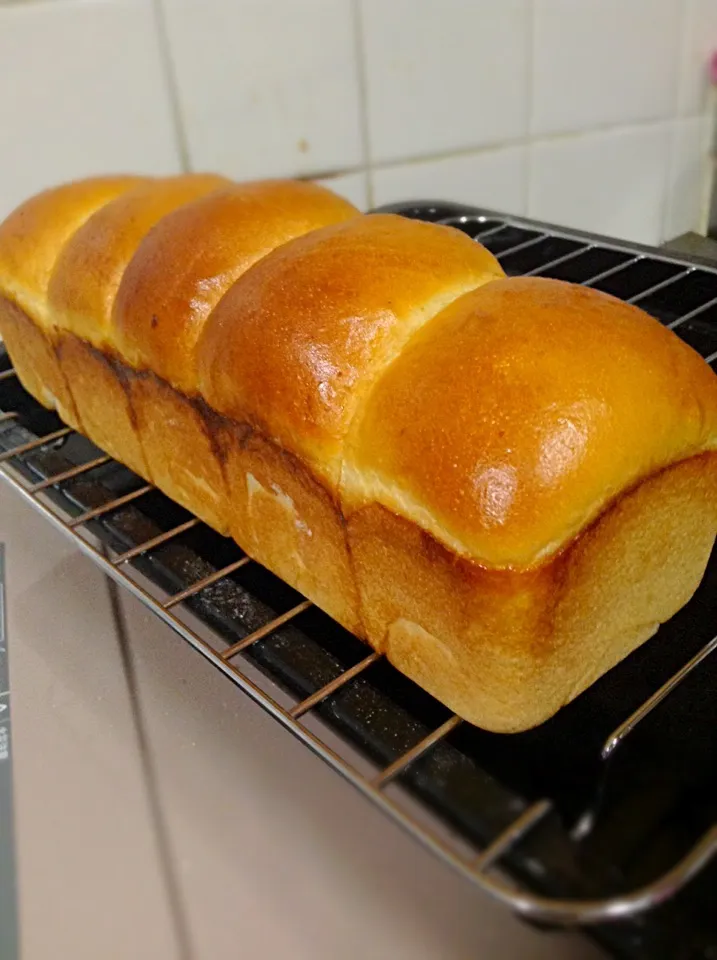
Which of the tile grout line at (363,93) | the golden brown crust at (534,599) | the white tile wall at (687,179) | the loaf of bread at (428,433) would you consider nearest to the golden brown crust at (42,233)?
the loaf of bread at (428,433)

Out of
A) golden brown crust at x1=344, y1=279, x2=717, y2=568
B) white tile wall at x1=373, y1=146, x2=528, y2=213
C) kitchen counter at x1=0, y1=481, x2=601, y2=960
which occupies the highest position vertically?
golden brown crust at x1=344, y1=279, x2=717, y2=568

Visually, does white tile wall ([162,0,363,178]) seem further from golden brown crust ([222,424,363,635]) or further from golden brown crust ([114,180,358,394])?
golden brown crust ([222,424,363,635])

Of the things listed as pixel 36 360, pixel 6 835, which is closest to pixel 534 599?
pixel 6 835

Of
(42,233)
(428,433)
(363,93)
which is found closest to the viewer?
(428,433)

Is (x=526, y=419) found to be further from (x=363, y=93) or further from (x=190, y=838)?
(x=363, y=93)

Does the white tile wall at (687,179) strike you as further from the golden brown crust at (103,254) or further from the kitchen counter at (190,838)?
the kitchen counter at (190,838)

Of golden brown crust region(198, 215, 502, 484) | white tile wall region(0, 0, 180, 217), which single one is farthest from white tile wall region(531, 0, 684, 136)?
golden brown crust region(198, 215, 502, 484)
